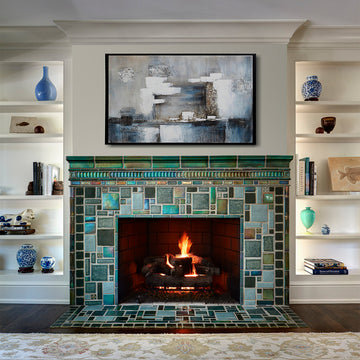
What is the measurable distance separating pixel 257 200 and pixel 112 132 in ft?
4.38

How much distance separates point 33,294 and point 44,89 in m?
1.79

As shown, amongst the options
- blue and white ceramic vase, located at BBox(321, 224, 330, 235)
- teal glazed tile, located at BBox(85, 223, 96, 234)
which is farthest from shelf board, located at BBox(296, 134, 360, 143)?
teal glazed tile, located at BBox(85, 223, 96, 234)

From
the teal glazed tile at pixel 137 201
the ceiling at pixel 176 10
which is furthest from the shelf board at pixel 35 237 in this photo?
the ceiling at pixel 176 10

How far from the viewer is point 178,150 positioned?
274 centimetres

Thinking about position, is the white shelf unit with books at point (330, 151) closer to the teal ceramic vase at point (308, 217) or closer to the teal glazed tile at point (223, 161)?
the teal ceramic vase at point (308, 217)

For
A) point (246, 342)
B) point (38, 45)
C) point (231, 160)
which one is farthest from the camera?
point (38, 45)

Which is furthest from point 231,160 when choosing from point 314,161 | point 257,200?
point 314,161

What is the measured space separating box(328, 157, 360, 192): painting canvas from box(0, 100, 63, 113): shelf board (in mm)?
2533

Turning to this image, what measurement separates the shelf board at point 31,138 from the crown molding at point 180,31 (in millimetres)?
824

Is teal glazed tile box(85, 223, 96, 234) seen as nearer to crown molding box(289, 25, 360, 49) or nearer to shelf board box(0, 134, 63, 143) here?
shelf board box(0, 134, 63, 143)

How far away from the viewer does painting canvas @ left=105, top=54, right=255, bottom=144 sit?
107 inches

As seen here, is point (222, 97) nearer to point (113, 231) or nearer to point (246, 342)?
point (113, 231)

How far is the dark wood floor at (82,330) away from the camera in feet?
7.54

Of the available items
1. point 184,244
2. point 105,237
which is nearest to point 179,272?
point 184,244
